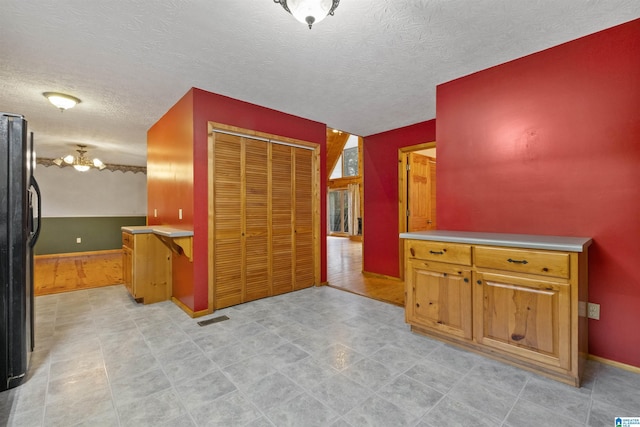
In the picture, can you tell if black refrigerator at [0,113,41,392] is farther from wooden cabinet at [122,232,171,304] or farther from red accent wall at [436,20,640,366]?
red accent wall at [436,20,640,366]

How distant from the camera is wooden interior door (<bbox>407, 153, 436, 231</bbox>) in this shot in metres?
4.57

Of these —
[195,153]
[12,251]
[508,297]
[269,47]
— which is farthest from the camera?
[195,153]

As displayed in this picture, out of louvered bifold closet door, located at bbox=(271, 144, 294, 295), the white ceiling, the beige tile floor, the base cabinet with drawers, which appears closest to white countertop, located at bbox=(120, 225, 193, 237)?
the beige tile floor

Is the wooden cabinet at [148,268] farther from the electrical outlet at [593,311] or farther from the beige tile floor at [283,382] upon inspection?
the electrical outlet at [593,311]

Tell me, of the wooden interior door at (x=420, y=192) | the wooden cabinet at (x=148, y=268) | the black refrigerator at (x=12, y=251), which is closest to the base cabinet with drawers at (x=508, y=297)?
the wooden interior door at (x=420, y=192)

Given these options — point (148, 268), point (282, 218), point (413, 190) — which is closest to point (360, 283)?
point (282, 218)

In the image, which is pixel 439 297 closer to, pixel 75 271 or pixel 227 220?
pixel 227 220

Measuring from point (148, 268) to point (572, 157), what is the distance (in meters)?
4.39

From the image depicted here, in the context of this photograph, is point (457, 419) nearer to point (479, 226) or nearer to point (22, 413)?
point (479, 226)

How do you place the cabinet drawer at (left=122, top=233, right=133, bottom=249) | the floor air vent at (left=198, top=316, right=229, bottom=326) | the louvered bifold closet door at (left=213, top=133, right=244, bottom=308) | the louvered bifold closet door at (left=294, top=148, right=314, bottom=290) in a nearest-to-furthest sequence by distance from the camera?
the floor air vent at (left=198, top=316, right=229, bottom=326) < the louvered bifold closet door at (left=213, top=133, right=244, bottom=308) < the cabinet drawer at (left=122, top=233, right=133, bottom=249) < the louvered bifold closet door at (left=294, top=148, right=314, bottom=290)

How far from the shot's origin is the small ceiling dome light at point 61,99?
3.25m

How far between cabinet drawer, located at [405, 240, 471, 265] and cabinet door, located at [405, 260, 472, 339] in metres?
0.05

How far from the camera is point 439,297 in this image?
91.7 inches

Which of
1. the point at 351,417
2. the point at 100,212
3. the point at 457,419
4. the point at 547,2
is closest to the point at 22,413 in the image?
the point at 351,417
